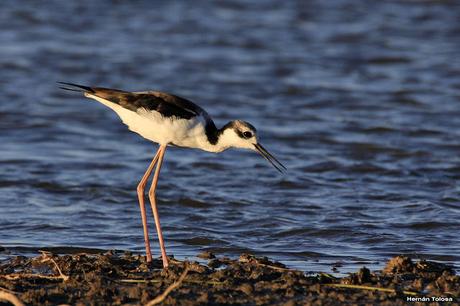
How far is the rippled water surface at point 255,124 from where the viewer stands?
9305 mm

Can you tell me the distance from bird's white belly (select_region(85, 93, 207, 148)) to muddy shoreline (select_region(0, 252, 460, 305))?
3.65 feet

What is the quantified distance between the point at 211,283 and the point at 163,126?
5.71 feet

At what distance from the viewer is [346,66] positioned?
18000 mm

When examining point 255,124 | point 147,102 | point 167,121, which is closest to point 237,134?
point 167,121

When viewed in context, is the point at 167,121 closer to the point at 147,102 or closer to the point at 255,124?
the point at 147,102

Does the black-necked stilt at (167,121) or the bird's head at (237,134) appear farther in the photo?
the bird's head at (237,134)

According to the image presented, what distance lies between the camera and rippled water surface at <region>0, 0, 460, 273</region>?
30.5 feet

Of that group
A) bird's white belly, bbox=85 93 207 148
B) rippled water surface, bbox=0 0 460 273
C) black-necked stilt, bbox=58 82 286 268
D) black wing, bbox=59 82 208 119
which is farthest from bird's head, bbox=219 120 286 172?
rippled water surface, bbox=0 0 460 273

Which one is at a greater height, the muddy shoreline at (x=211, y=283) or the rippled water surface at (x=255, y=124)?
the rippled water surface at (x=255, y=124)

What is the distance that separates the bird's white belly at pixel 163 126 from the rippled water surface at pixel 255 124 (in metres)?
1.07

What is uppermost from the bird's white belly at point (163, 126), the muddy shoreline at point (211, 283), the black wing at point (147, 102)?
the black wing at point (147, 102)

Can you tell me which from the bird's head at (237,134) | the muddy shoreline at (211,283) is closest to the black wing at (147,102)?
the bird's head at (237,134)

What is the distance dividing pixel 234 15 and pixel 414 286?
1587 cm

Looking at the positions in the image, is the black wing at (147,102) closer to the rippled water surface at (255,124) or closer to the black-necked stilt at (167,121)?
the black-necked stilt at (167,121)
